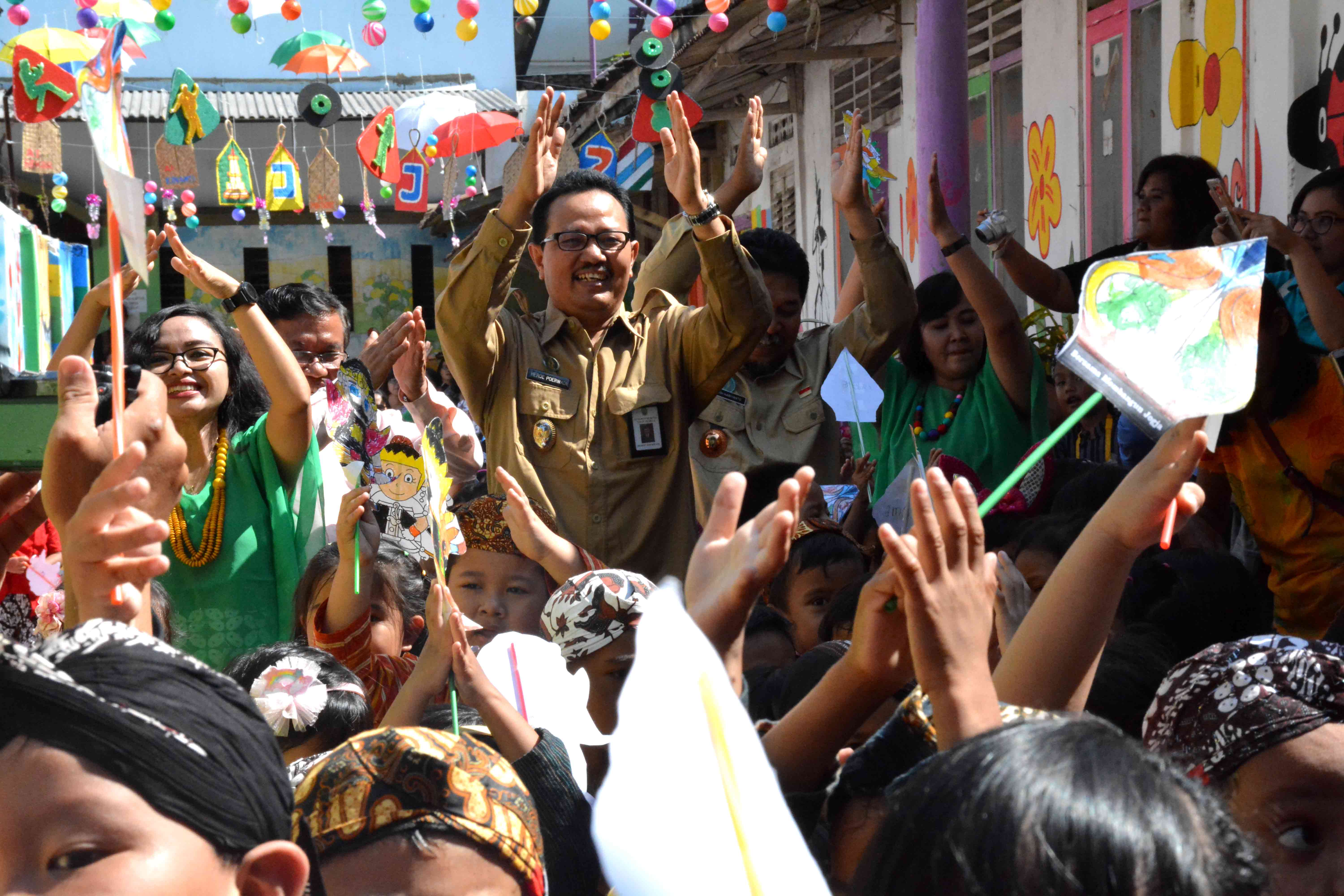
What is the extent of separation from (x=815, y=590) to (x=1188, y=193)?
162 cm

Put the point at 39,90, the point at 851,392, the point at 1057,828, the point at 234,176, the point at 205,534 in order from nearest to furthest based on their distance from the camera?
the point at 1057,828 < the point at 205,534 < the point at 851,392 < the point at 39,90 < the point at 234,176

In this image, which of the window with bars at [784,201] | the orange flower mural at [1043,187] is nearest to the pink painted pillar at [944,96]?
the orange flower mural at [1043,187]

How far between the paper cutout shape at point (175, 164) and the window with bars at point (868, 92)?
5.06m

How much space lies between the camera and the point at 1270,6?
15.9 ft

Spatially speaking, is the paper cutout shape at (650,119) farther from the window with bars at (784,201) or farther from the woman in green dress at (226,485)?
the window with bars at (784,201)

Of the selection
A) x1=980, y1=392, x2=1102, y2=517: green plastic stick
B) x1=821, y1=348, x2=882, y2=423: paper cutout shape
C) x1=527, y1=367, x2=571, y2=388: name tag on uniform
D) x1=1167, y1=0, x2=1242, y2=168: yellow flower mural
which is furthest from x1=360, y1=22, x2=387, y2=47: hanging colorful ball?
x1=980, y1=392, x2=1102, y2=517: green plastic stick

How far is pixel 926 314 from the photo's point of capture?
384cm

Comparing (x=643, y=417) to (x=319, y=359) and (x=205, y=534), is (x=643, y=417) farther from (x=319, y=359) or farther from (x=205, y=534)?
(x=319, y=359)

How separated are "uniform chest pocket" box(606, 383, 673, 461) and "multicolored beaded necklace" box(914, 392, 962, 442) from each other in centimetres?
82

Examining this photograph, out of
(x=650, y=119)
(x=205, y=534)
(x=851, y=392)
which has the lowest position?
(x=205, y=534)

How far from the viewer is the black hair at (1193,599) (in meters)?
2.67

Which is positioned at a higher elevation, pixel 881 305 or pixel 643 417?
pixel 881 305

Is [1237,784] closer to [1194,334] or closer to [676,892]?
[1194,334]

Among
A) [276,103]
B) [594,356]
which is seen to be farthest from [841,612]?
[276,103]
